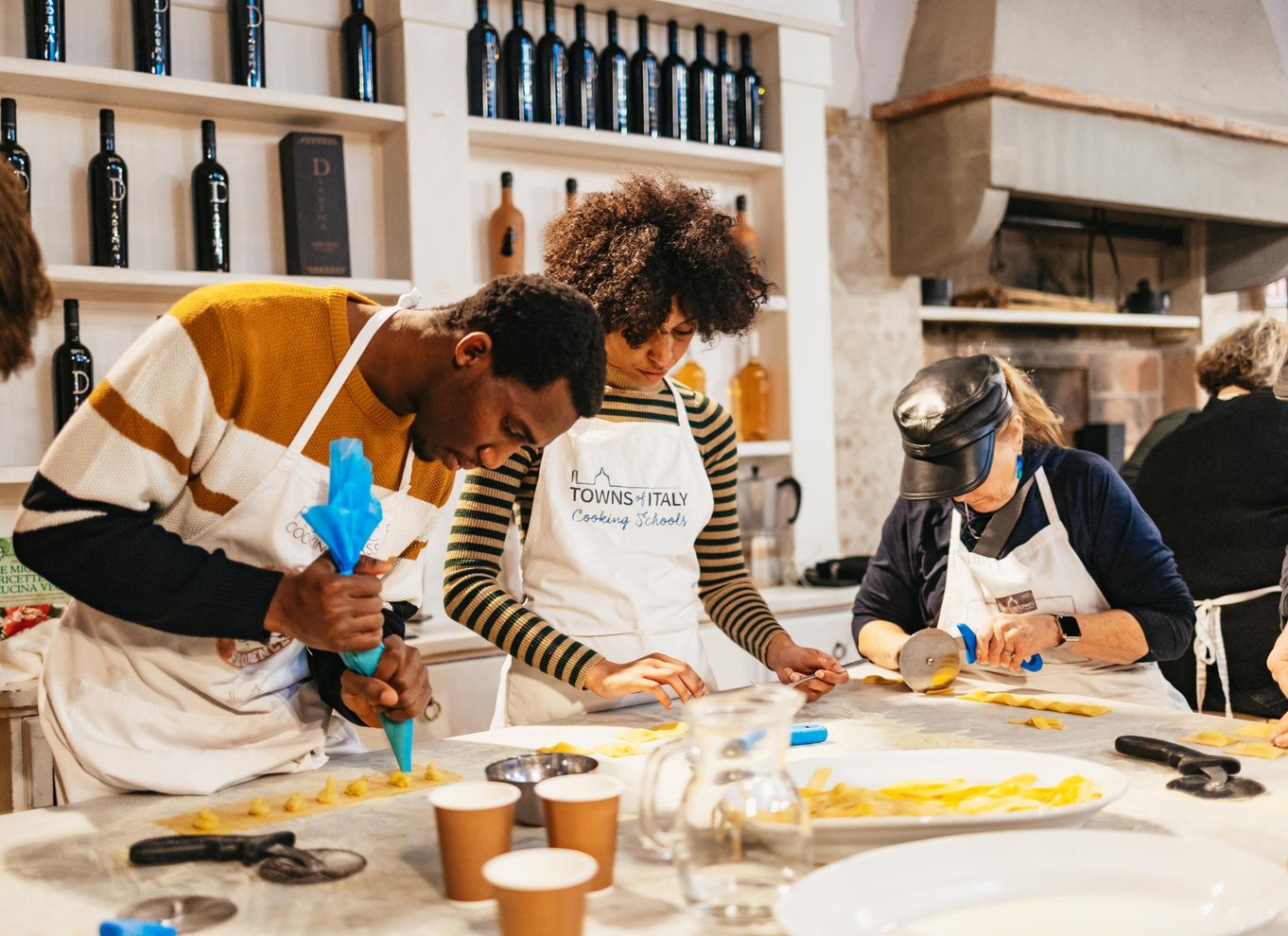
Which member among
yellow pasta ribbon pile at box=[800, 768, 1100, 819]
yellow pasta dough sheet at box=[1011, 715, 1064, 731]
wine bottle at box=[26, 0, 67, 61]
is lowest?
yellow pasta dough sheet at box=[1011, 715, 1064, 731]

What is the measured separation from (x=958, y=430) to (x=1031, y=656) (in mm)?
407

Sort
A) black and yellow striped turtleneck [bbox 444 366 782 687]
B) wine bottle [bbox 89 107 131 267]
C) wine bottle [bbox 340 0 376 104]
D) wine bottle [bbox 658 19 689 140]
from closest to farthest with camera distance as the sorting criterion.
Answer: black and yellow striped turtleneck [bbox 444 366 782 687]
wine bottle [bbox 89 107 131 267]
wine bottle [bbox 340 0 376 104]
wine bottle [bbox 658 19 689 140]

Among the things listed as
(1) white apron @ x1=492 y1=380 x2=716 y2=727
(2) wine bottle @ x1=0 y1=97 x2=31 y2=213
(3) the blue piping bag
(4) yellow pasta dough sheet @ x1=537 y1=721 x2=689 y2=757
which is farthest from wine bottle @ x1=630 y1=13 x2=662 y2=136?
(3) the blue piping bag

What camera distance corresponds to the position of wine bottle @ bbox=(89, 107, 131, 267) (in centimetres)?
307

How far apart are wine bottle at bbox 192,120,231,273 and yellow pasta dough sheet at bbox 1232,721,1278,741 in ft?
8.79

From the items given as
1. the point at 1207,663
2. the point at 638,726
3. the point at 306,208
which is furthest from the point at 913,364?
the point at 638,726

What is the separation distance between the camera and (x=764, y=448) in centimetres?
409

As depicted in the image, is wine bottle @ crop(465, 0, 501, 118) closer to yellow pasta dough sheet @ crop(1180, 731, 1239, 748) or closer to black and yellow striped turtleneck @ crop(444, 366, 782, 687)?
black and yellow striped turtleneck @ crop(444, 366, 782, 687)

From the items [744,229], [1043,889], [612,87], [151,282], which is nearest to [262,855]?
[1043,889]

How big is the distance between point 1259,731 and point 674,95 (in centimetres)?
295

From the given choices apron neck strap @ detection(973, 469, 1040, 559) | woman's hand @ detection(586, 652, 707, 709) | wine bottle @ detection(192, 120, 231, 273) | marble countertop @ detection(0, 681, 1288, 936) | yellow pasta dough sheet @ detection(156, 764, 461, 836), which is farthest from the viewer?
wine bottle @ detection(192, 120, 231, 273)

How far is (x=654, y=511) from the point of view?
210 centimetres

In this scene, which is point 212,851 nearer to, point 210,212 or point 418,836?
point 418,836

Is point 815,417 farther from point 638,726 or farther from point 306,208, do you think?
point 638,726
